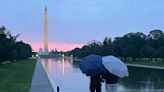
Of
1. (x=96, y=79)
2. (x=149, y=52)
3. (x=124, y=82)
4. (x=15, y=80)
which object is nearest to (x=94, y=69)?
(x=96, y=79)

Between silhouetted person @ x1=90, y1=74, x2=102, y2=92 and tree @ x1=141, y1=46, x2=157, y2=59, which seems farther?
tree @ x1=141, y1=46, x2=157, y2=59

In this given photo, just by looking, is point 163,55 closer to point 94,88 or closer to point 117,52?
point 117,52

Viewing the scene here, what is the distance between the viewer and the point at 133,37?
11475cm

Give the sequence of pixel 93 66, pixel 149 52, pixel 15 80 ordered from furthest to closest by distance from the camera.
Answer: pixel 149 52, pixel 15 80, pixel 93 66

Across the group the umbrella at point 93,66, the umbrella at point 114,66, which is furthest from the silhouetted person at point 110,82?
the umbrella at point 93,66

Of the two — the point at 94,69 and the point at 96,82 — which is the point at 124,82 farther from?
the point at 94,69

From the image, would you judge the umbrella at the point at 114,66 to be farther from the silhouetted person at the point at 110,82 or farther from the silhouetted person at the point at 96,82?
the silhouetted person at the point at 96,82

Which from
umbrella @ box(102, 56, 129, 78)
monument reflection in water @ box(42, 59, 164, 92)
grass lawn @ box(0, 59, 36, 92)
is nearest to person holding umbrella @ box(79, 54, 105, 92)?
umbrella @ box(102, 56, 129, 78)

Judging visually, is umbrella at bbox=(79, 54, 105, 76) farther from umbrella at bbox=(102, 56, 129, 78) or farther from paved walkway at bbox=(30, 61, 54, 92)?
paved walkway at bbox=(30, 61, 54, 92)

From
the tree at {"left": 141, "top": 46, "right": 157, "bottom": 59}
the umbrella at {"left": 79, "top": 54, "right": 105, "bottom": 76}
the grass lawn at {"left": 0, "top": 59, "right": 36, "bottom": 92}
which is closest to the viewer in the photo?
the umbrella at {"left": 79, "top": 54, "right": 105, "bottom": 76}

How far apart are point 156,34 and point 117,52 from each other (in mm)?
14877

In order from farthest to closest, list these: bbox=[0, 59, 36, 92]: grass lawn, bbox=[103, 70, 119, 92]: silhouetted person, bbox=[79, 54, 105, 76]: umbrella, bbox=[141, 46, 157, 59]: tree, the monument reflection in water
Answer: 1. bbox=[141, 46, 157, 59]: tree
2. the monument reflection in water
3. bbox=[0, 59, 36, 92]: grass lawn
4. bbox=[79, 54, 105, 76]: umbrella
5. bbox=[103, 70, 119, 92]: silhouetted person

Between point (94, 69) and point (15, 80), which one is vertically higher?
point (94, 69)

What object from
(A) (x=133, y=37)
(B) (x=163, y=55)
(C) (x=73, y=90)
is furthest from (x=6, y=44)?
(C) (x=73, y=90)
